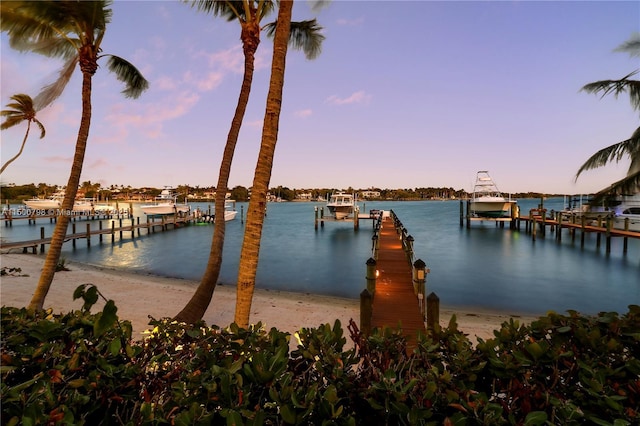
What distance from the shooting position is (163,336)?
7.21 feet

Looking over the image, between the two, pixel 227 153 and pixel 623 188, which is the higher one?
pixel 227 153

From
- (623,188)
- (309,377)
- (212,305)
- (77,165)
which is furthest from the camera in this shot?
(212,305)

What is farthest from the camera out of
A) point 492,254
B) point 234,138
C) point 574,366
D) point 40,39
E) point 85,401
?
point 492,254

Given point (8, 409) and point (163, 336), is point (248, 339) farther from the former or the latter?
point (8, 409)

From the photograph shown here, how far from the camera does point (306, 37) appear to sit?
441 inches

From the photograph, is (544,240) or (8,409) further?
(544,240)

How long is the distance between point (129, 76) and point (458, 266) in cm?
2608

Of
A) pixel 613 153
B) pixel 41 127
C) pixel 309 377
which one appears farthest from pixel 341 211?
pixel 309 377

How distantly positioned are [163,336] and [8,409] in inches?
33.9

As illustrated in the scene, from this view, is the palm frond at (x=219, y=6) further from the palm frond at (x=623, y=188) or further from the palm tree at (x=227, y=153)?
the palm frond at (x=623, y=188)

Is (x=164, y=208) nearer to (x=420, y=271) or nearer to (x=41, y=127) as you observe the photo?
(x=41, y=127)

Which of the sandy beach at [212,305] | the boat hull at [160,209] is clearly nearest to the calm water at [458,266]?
the sandy beach at [212,305]

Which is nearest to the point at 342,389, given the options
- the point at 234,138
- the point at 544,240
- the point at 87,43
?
the point at 234,138

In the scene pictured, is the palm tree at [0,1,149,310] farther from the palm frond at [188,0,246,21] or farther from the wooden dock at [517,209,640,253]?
the wooden dock at [517,209,640,253]
